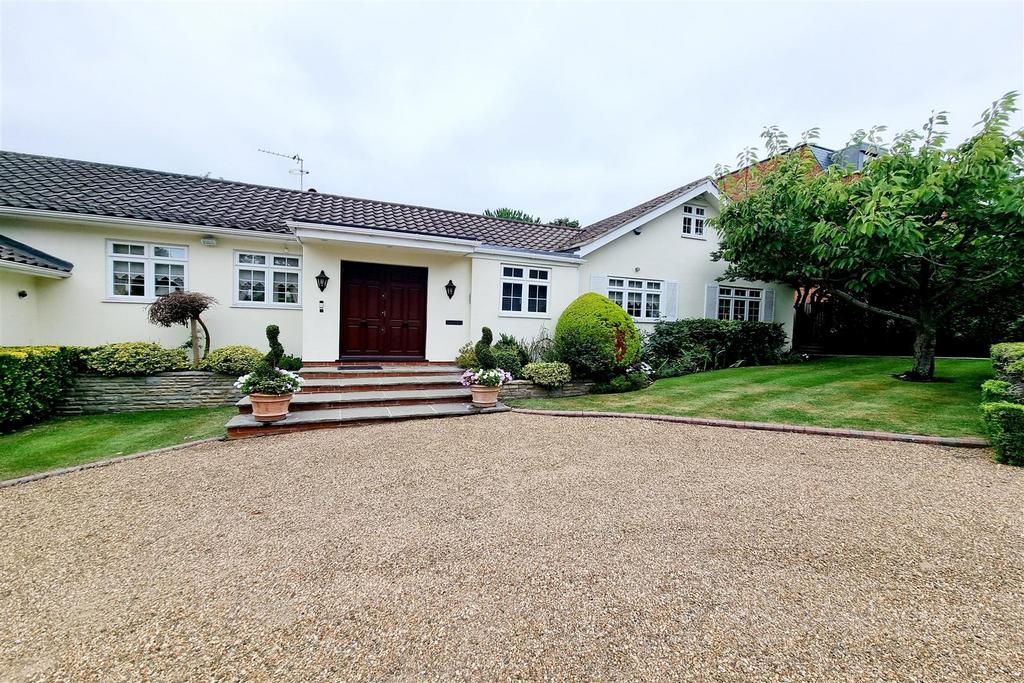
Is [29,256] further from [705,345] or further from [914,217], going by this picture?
[914,217]

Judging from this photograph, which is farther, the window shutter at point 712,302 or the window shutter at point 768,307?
the window shutter at point 768,307

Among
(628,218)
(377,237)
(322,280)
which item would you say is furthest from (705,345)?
(322,280)

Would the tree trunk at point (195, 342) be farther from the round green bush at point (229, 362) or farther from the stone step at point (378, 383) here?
the stone step at point (378, 383)

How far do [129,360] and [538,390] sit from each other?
8600 millimetres

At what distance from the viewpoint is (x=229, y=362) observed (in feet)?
30.0

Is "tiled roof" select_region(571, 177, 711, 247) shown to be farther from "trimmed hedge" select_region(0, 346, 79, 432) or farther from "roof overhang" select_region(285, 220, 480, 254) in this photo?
"trimmed hedge" select_region(0, 346, 79, 432)

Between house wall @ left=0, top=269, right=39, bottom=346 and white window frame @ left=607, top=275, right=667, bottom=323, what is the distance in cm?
1404

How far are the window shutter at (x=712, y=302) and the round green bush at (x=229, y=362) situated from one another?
1373cm

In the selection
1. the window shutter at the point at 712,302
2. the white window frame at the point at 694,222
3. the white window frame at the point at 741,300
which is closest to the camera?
the white window frame at the point at 694,222

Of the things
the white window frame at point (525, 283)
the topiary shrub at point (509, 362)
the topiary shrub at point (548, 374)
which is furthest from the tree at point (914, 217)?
the topiary shrub at point (509, 362)

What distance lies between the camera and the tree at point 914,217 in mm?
7141

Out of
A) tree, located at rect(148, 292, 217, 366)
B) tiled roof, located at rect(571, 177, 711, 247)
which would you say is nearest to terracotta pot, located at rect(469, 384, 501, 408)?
tiled roof, located at rect(571, 177, 711, 247)

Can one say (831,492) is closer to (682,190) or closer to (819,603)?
(819,603)

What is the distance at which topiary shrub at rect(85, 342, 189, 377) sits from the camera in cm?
844
